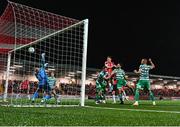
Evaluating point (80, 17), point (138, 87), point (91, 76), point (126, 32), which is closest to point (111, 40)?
point (126, 32)

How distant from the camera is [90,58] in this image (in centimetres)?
4662

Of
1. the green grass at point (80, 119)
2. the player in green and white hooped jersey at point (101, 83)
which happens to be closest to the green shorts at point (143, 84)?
the player in green and white hooped jersey at point (101, 83)

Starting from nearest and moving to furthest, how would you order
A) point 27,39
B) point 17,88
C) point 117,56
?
point 27,39 < point 17,88 < point 117,56

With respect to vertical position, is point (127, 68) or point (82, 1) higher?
point (82, 1)

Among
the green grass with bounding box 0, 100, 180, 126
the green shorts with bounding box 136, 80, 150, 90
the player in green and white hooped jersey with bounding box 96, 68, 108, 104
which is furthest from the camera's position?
the player in green and white hooped jersey with bounding box 96, 68, 108, 104

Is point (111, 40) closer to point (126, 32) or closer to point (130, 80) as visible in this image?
point (126, 32)

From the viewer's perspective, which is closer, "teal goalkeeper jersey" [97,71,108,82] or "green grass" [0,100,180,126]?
"green grass" [0,100,180,126]

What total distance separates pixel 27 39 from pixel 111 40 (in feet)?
104

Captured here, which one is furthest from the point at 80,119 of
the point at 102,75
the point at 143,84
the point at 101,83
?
the point at 101,83

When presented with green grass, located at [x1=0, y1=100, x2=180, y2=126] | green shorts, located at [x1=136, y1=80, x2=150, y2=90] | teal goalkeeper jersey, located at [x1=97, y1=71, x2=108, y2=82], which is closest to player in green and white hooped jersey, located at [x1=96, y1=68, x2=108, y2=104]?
teal goalkeeper jersey, located at [x1=97, y1=71, x2=108, y2=82]

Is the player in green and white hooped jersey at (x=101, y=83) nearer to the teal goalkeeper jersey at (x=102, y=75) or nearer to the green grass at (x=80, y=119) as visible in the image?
the teal goalkeeper jersey at (x=102, y=75)

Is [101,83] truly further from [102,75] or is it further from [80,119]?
[80,119]

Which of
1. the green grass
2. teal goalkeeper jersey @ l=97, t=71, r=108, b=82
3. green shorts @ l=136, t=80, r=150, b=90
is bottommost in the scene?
the green grass

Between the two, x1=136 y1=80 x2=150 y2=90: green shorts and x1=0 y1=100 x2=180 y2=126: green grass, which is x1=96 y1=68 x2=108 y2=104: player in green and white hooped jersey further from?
x1=0 y1=100 x2=180 y2=126: green grass
